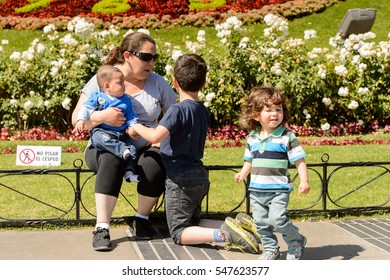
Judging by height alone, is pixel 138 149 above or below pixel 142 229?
above

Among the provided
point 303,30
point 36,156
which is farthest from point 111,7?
point 36,156

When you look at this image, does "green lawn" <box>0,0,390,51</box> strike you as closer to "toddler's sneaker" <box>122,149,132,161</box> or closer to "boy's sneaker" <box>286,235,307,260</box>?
"toddler's sneaker" <box>122,149,132,161</box>

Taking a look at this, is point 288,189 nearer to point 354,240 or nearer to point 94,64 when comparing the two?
point 354,240

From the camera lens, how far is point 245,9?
57.4 ft

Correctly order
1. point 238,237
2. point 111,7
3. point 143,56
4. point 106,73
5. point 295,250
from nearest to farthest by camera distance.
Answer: point 295,250
point 238,237
point 106,73
point 143,56
point 111,7

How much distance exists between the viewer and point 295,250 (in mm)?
4883

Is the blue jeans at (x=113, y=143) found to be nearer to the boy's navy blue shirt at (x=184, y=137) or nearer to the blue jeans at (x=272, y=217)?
the boy's navy blue shirt at (x=184, y=137)

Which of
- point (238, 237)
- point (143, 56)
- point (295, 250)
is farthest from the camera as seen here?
point (143, 56)

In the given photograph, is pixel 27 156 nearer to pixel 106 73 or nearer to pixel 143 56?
pixel 106 73

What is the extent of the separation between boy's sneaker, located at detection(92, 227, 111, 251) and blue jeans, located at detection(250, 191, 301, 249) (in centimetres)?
105

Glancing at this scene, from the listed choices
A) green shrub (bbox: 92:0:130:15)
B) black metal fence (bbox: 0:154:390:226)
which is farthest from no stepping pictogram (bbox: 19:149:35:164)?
green shrub (bbox: 92:0:130:15)

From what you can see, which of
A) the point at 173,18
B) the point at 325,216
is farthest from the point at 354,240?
the point at 173,18

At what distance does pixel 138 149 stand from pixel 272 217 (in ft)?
4.27
